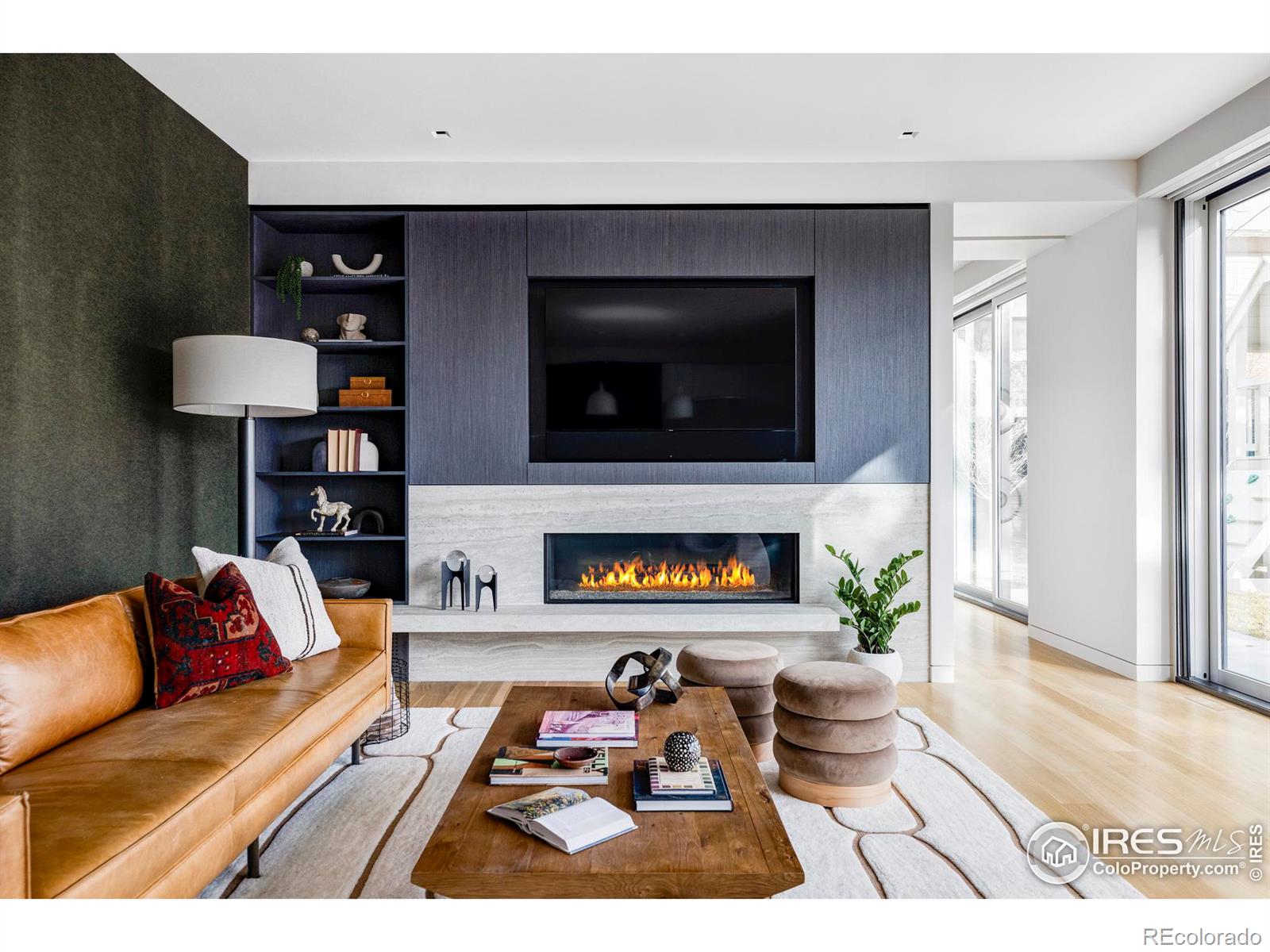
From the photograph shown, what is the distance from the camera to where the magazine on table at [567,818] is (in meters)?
1.47

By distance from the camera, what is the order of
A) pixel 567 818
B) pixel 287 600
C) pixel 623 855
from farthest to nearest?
pixel 287 600 → pixel 567 818 → pixel 623 855

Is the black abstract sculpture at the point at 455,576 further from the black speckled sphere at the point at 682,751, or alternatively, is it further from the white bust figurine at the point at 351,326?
the black speckled sphere at the point at 682,751

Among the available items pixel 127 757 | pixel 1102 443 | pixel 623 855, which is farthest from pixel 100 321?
pixel 1102 443

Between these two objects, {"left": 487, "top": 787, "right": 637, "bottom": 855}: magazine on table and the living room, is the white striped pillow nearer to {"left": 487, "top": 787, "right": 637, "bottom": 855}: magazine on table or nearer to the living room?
the living room

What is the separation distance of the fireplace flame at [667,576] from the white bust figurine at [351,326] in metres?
1.79

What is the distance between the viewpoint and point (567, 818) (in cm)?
154

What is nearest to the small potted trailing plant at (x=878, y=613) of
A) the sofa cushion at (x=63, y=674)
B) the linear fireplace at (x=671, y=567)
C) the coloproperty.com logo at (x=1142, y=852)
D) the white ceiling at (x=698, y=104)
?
the linear fireplace at (x=671, y=567)

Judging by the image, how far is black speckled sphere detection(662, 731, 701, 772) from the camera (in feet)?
5.90

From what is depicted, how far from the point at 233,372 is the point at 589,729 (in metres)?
2.05

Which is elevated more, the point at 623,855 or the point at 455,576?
the point at 455,576

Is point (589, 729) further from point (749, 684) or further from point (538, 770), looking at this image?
point (749, 684)

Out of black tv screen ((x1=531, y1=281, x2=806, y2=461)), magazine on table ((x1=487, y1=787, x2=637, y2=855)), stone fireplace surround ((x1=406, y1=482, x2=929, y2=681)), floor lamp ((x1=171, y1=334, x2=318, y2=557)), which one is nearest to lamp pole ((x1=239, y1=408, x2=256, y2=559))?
floor lamp ((x1=171, y1=334, x2=318, y2=557))

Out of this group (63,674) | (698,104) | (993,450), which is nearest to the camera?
(63,674)
